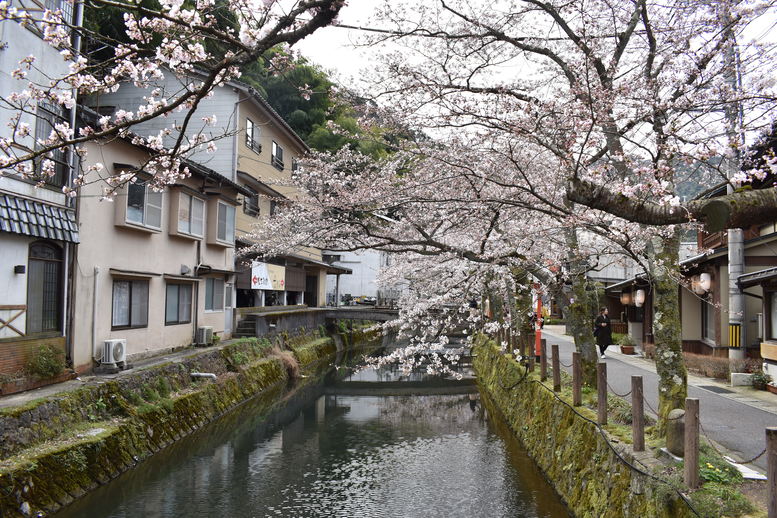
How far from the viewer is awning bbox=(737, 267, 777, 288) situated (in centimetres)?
1187

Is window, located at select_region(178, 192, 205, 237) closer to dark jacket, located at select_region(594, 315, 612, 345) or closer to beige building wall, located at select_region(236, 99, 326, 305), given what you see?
beige building wall, located at select_region(236, 99, 326, 305)

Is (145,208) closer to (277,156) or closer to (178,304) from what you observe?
(178,304)

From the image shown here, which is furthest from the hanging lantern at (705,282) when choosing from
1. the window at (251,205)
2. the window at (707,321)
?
the window at (251,205)

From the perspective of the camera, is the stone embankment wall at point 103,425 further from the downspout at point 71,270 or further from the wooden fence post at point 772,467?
the wooden fence post at point 772,467

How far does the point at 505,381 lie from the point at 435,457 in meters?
5.18

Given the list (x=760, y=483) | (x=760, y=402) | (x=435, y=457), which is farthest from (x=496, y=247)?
(x=760, y=483)

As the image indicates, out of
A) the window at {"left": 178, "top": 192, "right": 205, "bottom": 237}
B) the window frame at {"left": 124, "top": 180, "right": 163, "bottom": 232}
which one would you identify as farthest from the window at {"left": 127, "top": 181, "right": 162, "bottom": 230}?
the window at {"left": 178, "top": 192, "right": 205, "bottom": 237}

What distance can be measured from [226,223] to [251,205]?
15.4ft

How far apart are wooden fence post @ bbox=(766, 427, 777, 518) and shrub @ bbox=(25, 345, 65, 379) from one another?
11939mm

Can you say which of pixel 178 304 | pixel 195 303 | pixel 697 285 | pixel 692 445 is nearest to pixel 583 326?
pixel 692 445

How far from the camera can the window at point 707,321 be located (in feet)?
58.1

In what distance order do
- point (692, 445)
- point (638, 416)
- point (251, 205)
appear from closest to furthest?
1. point (692, 445)
2. point (638, 416)
3. point (251, 205)

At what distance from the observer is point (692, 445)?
17.6ft

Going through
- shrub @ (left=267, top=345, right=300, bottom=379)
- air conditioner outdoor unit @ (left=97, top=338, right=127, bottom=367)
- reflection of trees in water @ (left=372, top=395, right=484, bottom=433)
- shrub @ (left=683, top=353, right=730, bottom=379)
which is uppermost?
air conditioner outdoor unit @ (left=97, top=338, right=127, bottom=367)
